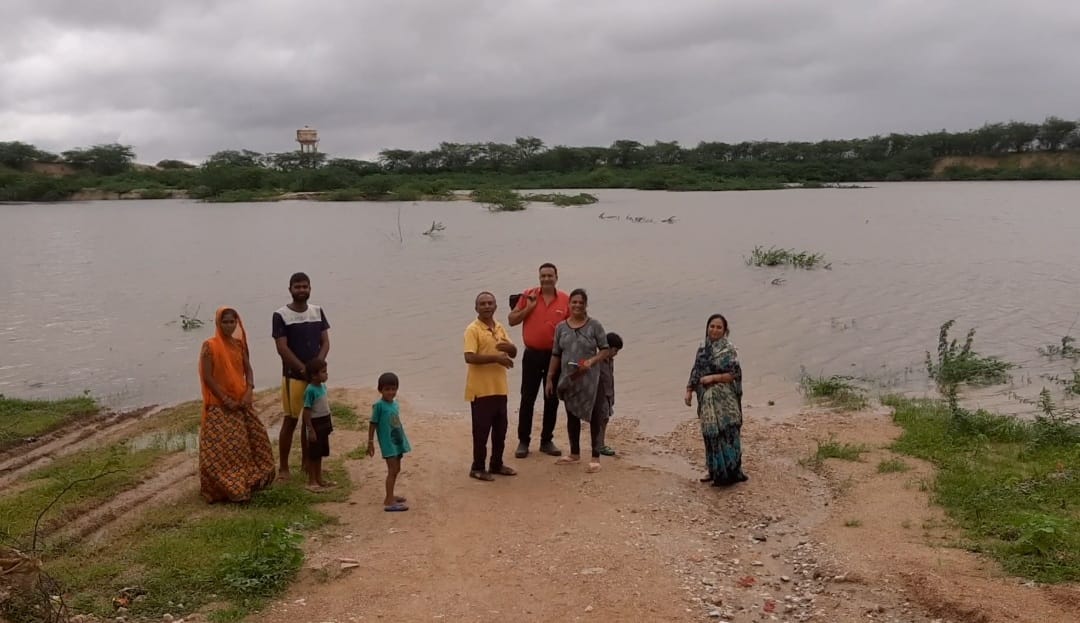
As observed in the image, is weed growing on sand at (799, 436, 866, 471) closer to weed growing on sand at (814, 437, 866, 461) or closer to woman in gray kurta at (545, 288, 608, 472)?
weed growing on sand at (814, 437, 866, 461)

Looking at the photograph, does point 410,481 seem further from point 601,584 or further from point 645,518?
point 601,584

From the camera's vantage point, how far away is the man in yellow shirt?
6.05 metres

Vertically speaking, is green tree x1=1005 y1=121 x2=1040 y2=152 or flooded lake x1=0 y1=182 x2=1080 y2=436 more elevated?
green tree x1=1005 y1=121 x2=1040 y2=152

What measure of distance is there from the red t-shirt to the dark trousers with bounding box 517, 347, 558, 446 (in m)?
0.11

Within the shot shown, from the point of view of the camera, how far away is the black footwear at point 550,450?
7025 millimetres

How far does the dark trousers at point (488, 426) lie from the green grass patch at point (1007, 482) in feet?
10.6

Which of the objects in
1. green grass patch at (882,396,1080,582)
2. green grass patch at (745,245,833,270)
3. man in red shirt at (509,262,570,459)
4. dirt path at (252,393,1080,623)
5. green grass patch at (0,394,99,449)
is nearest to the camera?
dirt path at (252,393,1080,623)

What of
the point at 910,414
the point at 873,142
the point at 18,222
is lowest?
the point at 910,414

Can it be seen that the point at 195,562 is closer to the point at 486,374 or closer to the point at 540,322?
the point at 486,374

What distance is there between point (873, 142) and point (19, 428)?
259ft

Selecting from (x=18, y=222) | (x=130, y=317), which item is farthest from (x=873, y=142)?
(x=130, y=317)

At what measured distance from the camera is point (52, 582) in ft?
12.8

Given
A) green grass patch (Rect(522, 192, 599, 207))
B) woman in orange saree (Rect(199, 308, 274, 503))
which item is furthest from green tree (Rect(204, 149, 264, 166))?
woman in orange saree (Rect(199, 308, 274, 503))

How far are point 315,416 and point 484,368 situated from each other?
131 centimetres
